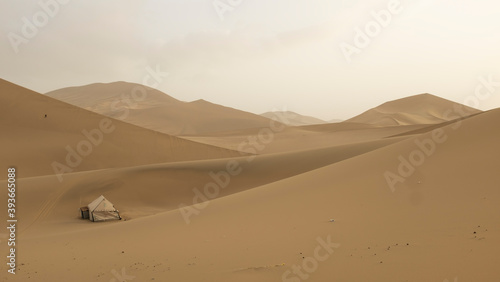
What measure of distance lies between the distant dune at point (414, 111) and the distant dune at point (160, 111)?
2269cm

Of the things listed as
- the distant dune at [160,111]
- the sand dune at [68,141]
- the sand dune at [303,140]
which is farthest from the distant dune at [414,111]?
the sand dune at [68,141]

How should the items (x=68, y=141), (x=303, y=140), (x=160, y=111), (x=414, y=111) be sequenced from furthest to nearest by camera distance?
(x=414, y=111)
(x=160, y=111)
(x=303, y=140)
(x=68, y=141)

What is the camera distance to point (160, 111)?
85125mm

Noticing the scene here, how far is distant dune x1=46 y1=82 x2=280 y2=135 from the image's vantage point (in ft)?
256

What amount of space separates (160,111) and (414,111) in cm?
5462

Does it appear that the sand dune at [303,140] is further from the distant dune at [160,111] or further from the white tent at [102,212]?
the white tent at [102,212]

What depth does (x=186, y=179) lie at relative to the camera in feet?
65.0

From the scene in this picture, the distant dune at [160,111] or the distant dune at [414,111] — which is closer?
the distant dune at [414,111]

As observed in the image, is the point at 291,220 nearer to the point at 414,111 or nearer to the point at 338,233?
the point at 338,233

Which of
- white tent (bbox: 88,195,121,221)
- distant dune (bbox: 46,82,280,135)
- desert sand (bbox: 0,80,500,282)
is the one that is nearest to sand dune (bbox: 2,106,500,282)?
desert sand (bbox: 0,80,500,282)

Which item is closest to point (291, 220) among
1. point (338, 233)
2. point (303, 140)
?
point (338, 233)

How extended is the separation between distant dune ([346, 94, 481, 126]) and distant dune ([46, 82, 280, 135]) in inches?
893

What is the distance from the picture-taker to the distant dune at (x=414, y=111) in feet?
252

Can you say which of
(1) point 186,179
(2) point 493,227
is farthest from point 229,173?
(2) point 493,227
